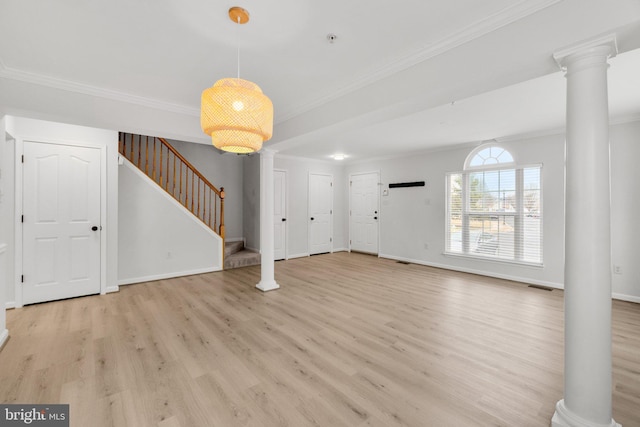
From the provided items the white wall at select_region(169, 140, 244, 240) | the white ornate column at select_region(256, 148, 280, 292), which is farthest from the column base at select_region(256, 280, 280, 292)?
the white wall at select_region(169, 140, 244, 240)

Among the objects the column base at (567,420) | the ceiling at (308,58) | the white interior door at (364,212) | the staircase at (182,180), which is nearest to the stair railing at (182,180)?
the staircase at (182,180)

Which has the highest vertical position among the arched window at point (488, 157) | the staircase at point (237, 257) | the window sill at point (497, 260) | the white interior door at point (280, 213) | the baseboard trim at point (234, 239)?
the arched window at point (488, 157)

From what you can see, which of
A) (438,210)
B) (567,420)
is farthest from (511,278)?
(567,420)

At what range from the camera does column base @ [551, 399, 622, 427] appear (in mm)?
1556

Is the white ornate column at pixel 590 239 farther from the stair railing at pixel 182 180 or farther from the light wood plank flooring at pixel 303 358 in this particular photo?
the stair railing at pixel 182 180

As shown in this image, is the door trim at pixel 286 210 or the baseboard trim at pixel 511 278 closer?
the baseboard trim at pixel 511 278

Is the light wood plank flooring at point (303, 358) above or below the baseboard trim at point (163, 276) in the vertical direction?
below

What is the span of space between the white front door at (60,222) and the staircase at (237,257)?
86.8 inches

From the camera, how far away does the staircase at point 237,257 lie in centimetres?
580

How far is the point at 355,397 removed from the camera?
1915 millimetres

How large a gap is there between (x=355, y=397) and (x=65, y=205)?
4.45 m

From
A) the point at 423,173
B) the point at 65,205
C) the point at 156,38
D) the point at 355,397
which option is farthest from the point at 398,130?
the point at 65,205

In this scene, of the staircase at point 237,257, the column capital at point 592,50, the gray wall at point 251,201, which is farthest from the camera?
the gray wall at point 251,201

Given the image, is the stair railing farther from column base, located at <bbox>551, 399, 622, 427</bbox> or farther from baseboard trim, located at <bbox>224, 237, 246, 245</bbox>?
column base, located at <bbox>551, 399, 622, 427</bbox>
